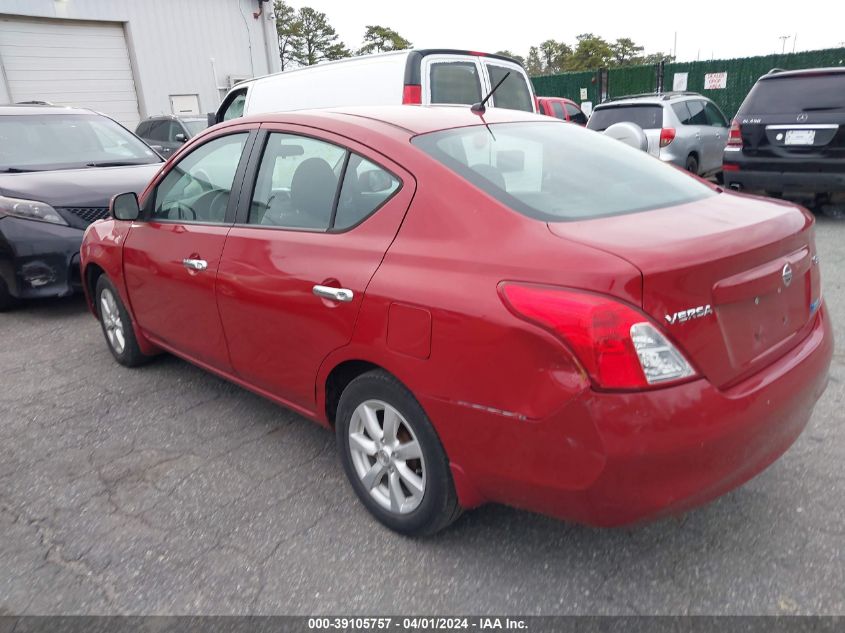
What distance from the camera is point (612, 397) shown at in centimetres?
180

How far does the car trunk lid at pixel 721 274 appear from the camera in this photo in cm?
186

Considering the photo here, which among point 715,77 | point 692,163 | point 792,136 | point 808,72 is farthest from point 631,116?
point 715,77

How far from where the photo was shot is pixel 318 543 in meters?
2.51

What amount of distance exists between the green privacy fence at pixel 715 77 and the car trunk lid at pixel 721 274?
1895 cm

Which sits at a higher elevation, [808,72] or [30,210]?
A: [808,72]

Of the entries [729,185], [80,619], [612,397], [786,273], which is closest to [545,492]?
[612,397]

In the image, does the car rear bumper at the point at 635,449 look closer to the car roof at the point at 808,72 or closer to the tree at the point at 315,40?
the car roof at the point at 808,72

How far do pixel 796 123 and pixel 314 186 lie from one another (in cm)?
675

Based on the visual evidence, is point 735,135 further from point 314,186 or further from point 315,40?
point 315,40

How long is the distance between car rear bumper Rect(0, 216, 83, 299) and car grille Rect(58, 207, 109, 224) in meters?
0.14

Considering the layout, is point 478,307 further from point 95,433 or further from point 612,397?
point 95,433

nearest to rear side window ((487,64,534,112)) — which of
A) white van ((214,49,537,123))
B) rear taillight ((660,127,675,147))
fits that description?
white van ((214,49,537,123))

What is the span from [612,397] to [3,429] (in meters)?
3.29

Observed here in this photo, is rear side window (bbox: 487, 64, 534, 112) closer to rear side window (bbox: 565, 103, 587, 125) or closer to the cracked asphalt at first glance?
the cracked asphalt
